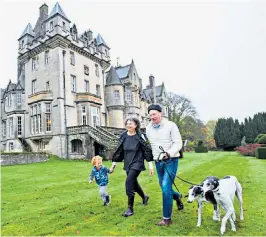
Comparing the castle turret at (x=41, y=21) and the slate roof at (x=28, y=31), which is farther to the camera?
the slate roof at (x=28, y=31)

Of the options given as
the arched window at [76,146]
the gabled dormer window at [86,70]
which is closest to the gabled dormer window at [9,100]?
the gabled dormer window at [86,70]

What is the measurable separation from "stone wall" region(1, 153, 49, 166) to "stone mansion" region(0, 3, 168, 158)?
3371 millimetres

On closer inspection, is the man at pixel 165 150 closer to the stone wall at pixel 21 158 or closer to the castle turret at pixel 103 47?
the stone wall at pixel 21 158

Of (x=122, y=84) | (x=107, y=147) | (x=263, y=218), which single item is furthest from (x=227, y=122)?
(x=263, y=218)

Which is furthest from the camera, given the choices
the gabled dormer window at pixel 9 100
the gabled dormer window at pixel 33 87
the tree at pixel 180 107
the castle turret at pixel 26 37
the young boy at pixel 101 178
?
the tree at pixel 180 107

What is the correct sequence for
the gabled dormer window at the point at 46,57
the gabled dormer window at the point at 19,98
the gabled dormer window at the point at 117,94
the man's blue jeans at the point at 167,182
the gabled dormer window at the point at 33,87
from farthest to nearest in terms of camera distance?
1. the gabled dormer window at the point at 117,94
2. the gabled dormer window at the point at 19,98
3. the gabled dormer window at the point at 33,87
4. the gabled dormer window at the point at 46,57
5. the man's blue jeans at the point at 167,182

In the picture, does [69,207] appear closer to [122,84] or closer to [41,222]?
[41,222]

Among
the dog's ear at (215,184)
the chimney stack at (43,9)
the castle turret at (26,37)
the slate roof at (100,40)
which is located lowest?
the dog's ear at (215,184)

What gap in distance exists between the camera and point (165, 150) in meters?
5.16

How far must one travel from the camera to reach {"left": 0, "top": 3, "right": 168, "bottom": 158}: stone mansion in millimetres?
27188

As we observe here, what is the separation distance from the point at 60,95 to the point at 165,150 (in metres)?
24.2

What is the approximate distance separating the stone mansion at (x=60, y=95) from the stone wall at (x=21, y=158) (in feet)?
11.1

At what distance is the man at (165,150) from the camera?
4.89m

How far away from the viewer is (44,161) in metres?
24.0
